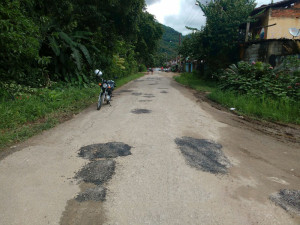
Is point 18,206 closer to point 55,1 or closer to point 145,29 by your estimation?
point 55,1

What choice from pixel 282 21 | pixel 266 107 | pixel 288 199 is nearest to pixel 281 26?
pixel 282 21

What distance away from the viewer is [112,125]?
17.8 feet

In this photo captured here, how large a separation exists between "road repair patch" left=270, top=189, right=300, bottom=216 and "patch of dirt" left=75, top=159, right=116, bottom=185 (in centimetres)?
210

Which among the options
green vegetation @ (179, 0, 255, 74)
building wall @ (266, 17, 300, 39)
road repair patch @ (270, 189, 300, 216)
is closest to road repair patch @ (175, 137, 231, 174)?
road repair patch @ (270, 189, 300, 216)

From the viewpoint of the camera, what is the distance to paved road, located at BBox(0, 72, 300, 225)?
228 cm

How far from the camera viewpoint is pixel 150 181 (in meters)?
2.90

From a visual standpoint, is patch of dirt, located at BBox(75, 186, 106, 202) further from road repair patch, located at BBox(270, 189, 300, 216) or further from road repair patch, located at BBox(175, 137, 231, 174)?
road repair patch, located at BBox(270, 189, 300, 216)

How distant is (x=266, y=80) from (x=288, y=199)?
7356mm

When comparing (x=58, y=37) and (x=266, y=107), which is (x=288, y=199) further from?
(x=58, y=37)

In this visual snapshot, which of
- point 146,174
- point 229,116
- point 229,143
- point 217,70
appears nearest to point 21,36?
point 146,174

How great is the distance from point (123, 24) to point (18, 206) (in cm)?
1327

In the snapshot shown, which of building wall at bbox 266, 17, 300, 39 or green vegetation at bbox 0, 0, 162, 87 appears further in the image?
building wall at bbox 266, 17, 300, 39

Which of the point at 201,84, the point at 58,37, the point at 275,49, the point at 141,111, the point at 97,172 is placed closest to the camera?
the point at 97,172

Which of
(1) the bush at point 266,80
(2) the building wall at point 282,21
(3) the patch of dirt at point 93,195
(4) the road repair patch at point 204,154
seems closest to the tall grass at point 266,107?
(1) the bush at point 266,80
